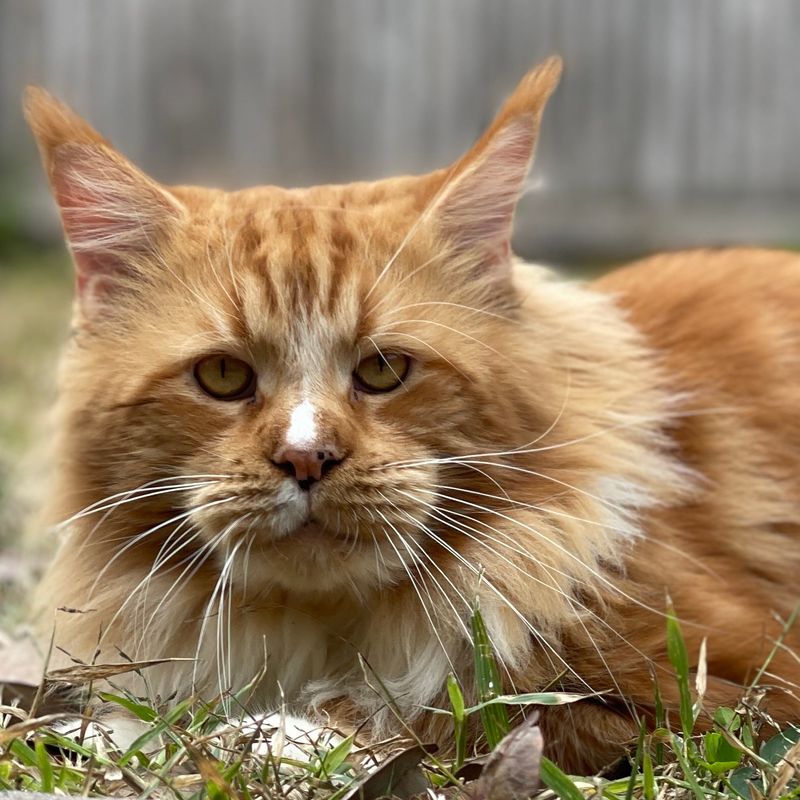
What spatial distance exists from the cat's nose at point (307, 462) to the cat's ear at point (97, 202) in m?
0.56

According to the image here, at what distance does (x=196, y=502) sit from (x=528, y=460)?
0.59 metres

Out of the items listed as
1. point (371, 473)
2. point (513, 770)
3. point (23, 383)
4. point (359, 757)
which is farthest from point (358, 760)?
point (23, 383)

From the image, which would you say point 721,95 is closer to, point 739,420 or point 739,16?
point 739,16

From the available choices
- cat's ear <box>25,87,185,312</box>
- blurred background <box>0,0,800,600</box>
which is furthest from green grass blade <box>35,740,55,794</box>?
blurred background <box>0,0,800,600</box>

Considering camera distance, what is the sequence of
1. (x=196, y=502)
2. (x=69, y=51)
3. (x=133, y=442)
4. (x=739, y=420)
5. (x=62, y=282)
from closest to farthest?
(x=196, y=502)
(x=133, y=442)
(x=739, y=420)
(x=62, y=282)
(x=69, y=51)

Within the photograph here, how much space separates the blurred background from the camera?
27.3 feet

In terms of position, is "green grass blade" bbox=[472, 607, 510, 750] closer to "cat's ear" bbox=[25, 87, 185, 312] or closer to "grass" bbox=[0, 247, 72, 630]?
"cat's ear" bbox=[25, 87, 185, 312]

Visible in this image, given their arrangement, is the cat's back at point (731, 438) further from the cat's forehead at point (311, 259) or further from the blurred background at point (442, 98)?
the blurred background at point (442, 98)

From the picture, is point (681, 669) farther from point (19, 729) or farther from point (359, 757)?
point (19, 729)

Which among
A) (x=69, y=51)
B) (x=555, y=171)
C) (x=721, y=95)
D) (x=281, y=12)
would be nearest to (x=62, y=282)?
(x=69, y=51)

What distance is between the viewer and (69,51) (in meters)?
8.57

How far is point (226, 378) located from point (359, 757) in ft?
2.17

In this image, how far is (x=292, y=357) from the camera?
2.05 meters

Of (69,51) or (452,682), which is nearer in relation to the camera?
(452,682)
